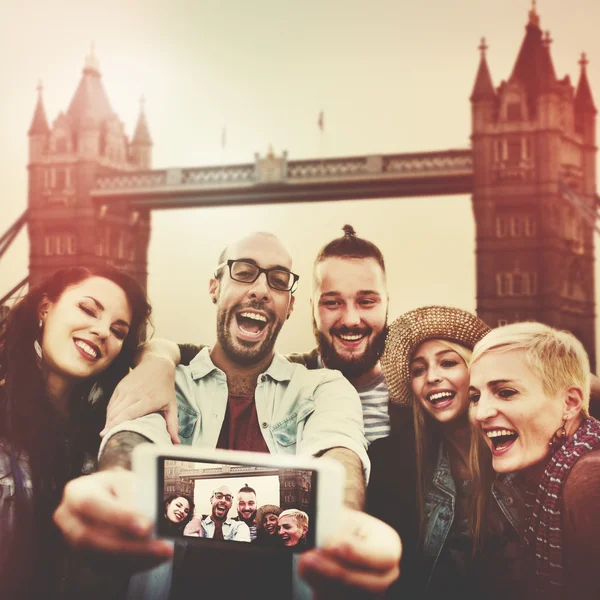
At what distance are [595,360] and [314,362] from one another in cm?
122

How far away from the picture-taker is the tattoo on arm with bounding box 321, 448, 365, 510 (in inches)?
125

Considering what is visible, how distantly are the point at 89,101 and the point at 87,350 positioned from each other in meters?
1.31

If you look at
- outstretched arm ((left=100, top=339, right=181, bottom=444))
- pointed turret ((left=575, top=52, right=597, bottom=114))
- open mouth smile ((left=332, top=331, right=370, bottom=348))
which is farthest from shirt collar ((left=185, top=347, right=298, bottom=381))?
pointed turret ((left=575, top=52, right=597, bottom=114))

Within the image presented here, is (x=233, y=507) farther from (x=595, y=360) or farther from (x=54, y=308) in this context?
(x=595, y=360)

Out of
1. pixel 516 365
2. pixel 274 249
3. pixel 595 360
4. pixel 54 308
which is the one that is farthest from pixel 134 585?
pixel 595 360

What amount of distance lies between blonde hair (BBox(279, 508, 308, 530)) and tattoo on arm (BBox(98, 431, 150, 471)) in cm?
65

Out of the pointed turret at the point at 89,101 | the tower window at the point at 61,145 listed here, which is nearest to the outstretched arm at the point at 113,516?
the tower window at the point at 61,145

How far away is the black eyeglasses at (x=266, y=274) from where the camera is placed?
3521 millimetres

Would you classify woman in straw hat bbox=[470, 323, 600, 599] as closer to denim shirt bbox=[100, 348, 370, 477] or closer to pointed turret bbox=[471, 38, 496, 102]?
denim shirt bbox=[100, 348, 370, 477]

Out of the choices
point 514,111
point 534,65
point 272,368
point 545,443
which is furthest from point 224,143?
point 545,443

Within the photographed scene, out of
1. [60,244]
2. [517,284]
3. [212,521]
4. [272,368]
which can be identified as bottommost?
[212,521]

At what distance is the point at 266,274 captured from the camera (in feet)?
11.5

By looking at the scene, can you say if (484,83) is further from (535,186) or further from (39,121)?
(39,121)

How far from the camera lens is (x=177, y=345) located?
3.66 meters
